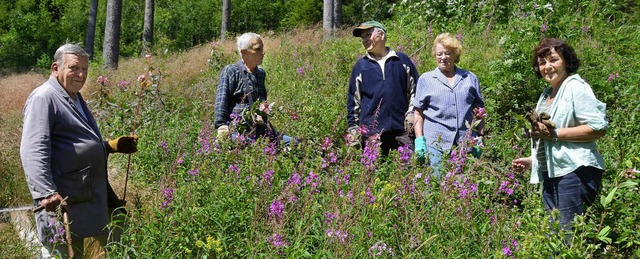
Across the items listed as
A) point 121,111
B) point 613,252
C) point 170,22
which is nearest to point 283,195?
point 613,252

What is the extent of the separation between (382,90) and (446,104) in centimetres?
60

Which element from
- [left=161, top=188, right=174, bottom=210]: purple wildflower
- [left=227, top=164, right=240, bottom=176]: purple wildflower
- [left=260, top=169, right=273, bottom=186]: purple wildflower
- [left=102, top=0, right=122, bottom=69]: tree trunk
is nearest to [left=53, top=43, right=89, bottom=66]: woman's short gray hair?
[left=161, top=188, right=174, bottom=210]: purple wildflower

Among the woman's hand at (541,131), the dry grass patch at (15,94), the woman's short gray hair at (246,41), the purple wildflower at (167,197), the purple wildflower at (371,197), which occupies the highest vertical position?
the woman's short gray hair at (246,41)

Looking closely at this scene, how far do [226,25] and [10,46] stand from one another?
58.7 feet

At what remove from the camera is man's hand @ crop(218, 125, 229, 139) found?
177 inches

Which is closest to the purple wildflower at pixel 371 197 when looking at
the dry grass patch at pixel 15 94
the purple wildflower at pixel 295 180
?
the purple wildflower at pixel 295 180

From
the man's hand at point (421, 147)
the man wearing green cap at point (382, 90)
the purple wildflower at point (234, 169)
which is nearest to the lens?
the purple wildflower at point (234, 169)

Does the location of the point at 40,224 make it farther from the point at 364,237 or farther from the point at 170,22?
the point at 170,22

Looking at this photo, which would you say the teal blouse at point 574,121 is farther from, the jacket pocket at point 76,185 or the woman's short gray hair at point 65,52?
the woman's short gray hair at point 65,52

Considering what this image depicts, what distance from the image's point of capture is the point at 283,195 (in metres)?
3.63

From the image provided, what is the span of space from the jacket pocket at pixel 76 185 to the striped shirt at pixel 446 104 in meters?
2.38

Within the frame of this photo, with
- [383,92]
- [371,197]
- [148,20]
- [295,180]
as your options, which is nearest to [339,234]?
[371,197]

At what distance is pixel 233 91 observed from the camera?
4.93m

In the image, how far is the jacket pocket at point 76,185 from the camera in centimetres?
334
